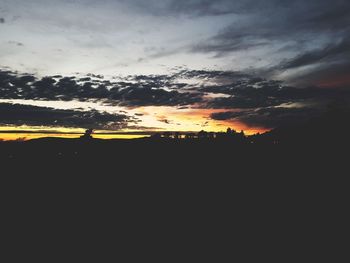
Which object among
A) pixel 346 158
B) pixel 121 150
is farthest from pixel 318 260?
pixel 121 150

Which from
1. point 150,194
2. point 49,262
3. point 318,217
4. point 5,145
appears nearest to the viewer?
point 49,262

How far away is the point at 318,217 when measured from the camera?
24109 mm

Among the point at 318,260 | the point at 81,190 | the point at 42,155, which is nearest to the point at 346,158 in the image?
the point at 318,260

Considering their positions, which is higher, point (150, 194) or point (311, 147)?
point (311, 147)

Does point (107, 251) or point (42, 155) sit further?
point (42, 155)

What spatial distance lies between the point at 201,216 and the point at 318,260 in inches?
431

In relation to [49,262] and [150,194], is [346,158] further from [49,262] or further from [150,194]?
[49,262]

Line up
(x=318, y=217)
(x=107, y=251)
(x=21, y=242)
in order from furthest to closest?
(x=318, y=217), (x=21, y=242), (x=107, y=251)

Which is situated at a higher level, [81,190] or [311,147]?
[311,147]

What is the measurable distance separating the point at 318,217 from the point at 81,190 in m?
28.1

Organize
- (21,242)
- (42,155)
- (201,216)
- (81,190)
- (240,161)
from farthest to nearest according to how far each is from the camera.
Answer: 1. (42,155)
2. (240,161)
3. (81,190)
4. (201,216)
5. (21,242)

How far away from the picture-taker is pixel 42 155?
257 feet

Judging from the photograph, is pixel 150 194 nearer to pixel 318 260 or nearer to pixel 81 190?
pixel 81 190

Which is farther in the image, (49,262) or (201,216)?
(201,216)
